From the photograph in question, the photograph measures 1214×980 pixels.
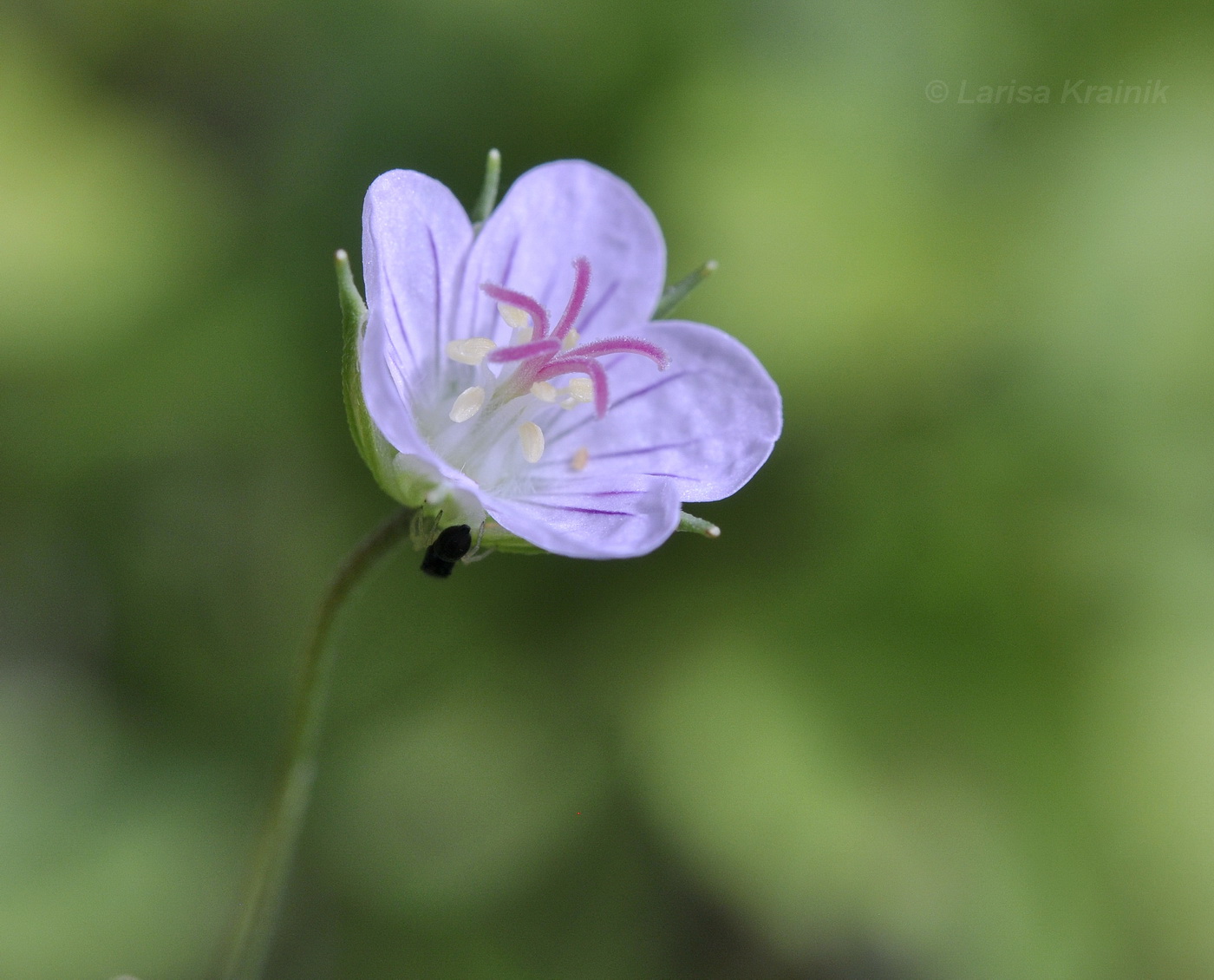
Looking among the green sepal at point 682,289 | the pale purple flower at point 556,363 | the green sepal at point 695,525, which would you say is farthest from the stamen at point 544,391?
the green sepal at point 695,525

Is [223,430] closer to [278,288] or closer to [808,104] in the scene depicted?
[278,288]

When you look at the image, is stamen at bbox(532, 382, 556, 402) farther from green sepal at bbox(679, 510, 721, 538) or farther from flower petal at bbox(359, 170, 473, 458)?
green sepal at bbox(679, 510, 721, 538)

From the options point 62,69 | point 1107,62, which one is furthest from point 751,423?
point 62,69

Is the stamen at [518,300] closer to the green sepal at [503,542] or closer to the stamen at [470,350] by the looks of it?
the stamen at [470,350]

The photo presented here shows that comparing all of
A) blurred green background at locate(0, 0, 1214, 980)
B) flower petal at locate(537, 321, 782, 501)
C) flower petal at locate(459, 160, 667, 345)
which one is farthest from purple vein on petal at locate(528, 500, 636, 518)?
blurred green background at locate(0, 0, 1214, 980)

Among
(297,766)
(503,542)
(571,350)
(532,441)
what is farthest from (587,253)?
(297,766)

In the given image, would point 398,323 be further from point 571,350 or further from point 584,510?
point 584,510

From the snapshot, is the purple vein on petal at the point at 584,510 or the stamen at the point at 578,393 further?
the stamen at the point at 578,393
